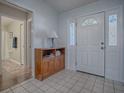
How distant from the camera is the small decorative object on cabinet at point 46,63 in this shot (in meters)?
2.43

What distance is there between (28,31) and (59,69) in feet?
7.19

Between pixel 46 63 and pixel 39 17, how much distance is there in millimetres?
1517

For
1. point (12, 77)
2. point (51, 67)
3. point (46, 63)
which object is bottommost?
point (12, 77)

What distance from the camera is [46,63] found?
259cm

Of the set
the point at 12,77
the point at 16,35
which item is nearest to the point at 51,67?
the point at 12,77

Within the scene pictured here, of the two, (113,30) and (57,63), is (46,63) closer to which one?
(57,63)

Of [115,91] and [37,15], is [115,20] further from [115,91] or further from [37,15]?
[37,15]

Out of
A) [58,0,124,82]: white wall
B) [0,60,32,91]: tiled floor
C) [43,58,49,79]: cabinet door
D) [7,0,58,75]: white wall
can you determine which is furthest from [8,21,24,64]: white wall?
[43,58,49,79]: cabinet door

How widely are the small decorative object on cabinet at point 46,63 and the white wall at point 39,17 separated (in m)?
0.37

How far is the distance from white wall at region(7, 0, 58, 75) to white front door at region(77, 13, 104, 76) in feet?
3.75

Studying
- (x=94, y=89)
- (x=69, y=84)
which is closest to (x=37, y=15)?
(x=69, y=84)

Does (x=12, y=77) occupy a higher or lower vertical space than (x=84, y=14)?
lower

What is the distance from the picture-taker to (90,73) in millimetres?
2979

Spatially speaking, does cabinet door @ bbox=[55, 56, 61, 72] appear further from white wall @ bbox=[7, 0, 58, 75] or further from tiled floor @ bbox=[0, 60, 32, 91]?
tiled floor @ bbox=[0, 60, 32, 91]
